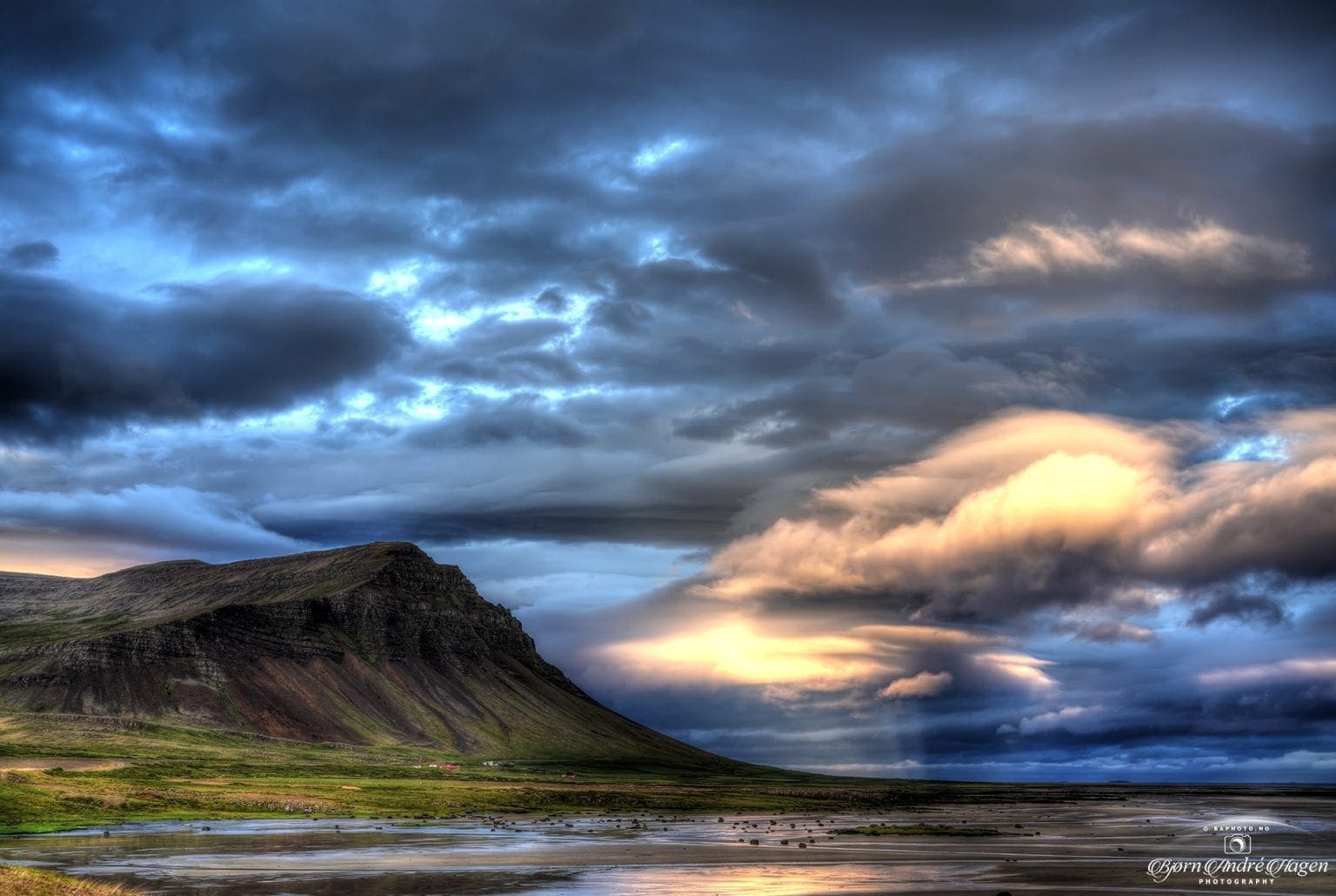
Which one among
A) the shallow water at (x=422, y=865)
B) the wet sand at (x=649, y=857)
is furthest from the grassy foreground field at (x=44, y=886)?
the wet sand at (x=649, y=857)

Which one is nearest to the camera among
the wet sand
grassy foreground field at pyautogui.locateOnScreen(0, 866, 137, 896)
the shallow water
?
grassy foreground field at pyautogui.locateOnScreen(0, 866, 137, 896)

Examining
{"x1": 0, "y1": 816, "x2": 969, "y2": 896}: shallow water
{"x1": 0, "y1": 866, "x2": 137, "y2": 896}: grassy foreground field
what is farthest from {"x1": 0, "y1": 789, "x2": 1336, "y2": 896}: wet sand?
{"x1": 0, "y1": 866, "x2": 137, "y2": 896}: grassy foreground field

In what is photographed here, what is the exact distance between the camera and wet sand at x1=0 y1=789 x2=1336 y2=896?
6294cm

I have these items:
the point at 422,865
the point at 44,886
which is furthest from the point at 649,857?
the point at 44,886

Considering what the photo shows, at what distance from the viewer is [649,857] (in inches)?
3344

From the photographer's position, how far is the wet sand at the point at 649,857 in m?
62.9

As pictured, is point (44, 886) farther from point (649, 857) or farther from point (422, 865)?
point (649, 857)

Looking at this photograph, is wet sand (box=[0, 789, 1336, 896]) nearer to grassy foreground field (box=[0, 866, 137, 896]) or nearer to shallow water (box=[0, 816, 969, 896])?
shallow water (box=[0, 816, 969, 896])

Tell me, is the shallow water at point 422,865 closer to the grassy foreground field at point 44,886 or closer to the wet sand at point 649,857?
the wet sand at point 649,857

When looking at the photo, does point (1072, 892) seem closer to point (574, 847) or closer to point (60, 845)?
point (574, 847)

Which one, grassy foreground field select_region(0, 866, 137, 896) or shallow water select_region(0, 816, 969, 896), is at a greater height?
grassy foreground field select_region(0, 866, 137, 896)

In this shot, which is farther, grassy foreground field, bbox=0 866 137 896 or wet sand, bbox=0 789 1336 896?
wet sand, bbox=0 789 1336 896

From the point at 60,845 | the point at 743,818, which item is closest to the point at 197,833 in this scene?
the point at 60,845

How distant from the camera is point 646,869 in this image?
244ft
